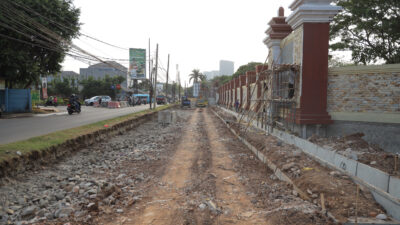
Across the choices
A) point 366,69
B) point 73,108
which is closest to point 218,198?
point 366,69

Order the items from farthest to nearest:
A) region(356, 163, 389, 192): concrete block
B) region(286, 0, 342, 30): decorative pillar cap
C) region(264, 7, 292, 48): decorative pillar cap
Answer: region(264, 7, 292, 48): decorative pillar cap → region(286, 0, 342, 30): decorative pillar cap → region(356, 163, 389, 192): concrete block

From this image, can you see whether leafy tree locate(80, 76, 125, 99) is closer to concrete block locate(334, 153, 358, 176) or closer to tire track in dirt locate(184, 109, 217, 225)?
tire track in dirt locate(184, 109, 217, 225)

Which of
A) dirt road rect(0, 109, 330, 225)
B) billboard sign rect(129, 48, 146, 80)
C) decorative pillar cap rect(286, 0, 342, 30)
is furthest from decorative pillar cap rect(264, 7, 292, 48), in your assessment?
billboard sign rect(129, 48, 146, 80)

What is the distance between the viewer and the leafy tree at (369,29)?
492 inches

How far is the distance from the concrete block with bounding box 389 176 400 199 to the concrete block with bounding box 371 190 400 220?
0.42ft

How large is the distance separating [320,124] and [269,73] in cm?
300

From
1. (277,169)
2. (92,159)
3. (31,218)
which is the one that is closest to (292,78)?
(277,169)

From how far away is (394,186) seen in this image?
3.51m

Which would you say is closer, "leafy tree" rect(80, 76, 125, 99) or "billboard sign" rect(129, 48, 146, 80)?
"billboard sign" rect(129, 48, 146, 80)

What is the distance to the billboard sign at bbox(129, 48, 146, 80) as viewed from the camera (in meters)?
27.9

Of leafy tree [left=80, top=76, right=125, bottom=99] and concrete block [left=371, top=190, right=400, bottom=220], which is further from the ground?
leafy tree [left=80, top=76, right=125, bottom=99]

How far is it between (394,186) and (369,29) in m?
13.5

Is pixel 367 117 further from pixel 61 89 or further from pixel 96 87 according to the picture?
pixel 61 89

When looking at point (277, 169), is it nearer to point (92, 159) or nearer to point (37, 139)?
point (92, 159)
